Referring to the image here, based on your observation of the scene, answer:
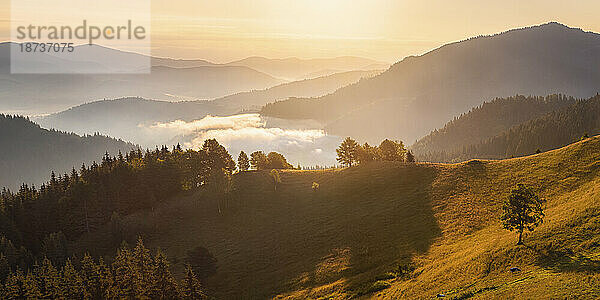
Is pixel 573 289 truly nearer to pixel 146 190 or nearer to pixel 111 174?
pixel 146 190

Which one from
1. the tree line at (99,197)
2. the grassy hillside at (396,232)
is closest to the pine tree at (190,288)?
the grassy hillside at (396,232)

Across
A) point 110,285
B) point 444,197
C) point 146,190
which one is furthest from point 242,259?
point 146,190

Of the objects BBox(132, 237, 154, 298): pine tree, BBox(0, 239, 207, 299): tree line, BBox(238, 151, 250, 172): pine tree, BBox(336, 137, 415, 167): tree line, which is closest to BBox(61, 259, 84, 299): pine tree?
BBox(0, 239, 207, 299): tree line

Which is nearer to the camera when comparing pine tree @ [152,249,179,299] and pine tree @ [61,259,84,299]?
pine tree @ [152,249,179,299]

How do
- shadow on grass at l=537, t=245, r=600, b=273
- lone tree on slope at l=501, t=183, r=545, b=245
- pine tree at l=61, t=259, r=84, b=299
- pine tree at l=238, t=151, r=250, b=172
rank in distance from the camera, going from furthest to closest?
pine tree at l=238, t=151, r=250, b=172 → pine tree at l=61, t=259, r=84, b=299 → lone tree on slope at l=501, t=183, r=545, b=245 → shadow on grass at l=537, t=245, r=600, b=273

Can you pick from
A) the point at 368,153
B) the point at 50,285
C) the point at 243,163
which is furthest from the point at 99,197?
the point at 368,153

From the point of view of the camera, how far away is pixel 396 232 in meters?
82.0

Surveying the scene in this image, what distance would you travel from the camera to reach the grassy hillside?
148 ft

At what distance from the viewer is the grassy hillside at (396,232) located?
1779 inches

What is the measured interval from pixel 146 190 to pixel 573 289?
5312 inches

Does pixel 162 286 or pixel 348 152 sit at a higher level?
pixel 348 152

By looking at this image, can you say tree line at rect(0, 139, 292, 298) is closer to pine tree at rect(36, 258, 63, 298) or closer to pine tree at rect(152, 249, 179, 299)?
pine tree at rect(36, 258, 63, 298)

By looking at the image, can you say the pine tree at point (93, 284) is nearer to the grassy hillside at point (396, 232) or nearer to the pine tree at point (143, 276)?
the pine tree at point (143, 276)

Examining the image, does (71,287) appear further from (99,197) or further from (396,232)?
(99,197)
